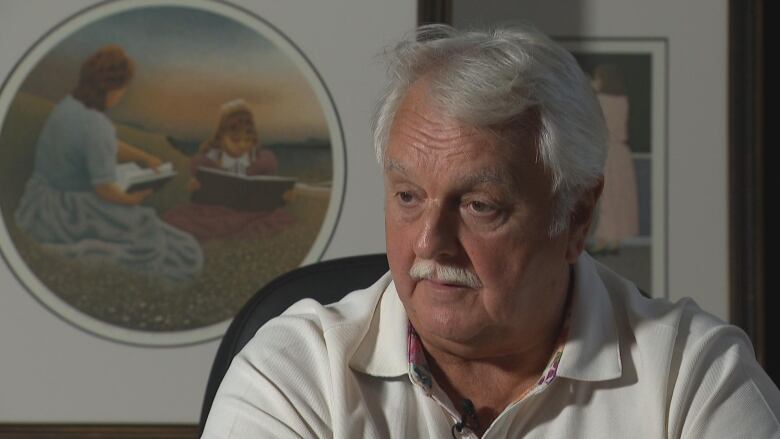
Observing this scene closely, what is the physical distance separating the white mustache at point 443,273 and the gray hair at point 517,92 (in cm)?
14

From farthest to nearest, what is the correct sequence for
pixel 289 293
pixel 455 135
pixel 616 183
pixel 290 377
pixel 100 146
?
pixel 616 183, pixel 100 146, pixel 289 293, pixel 290 377, pixel 455 135

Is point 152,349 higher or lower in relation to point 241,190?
lower

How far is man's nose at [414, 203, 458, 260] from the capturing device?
150 centimetres

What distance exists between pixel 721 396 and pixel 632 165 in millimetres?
1080

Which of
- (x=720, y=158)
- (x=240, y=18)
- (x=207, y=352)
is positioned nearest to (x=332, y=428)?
(x=207, y=352)

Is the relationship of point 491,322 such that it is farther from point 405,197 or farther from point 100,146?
point 100,146

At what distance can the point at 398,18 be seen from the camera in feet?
8.20

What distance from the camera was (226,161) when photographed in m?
2.46

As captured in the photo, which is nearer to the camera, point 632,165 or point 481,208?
point 481,208

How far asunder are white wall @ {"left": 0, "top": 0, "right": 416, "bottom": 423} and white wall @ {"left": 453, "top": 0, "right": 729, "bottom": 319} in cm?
32

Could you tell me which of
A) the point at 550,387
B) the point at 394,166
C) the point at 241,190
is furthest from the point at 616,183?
the point at 394,166

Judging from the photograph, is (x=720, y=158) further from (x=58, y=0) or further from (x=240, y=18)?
(x=58, y=0)

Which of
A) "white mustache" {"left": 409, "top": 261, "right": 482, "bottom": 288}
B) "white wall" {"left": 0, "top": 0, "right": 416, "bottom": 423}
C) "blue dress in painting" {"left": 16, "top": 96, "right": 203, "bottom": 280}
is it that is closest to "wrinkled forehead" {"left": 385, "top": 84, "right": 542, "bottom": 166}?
"white mustache" {"left": 409, "top": 261, "right": 482, "bottom": 288}

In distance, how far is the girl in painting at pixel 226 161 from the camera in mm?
2461
